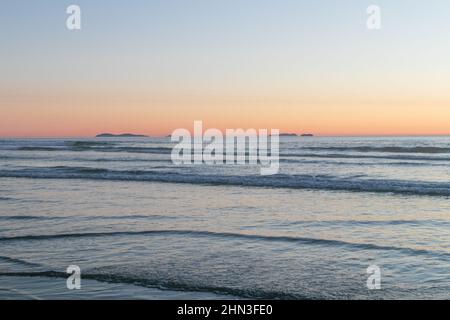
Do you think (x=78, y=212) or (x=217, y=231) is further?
(x=78, y=212)

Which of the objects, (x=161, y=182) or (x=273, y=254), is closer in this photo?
(x=273, y=254)

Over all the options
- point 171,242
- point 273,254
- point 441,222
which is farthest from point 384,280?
point 441,222

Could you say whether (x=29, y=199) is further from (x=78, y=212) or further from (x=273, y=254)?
(x=273, y=254)

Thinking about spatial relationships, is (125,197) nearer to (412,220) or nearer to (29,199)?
(29,199)

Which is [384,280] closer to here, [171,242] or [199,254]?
[199,254]

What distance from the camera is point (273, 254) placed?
348 inches

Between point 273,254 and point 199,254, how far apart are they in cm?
128

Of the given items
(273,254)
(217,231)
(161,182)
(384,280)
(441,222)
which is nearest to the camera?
(384,280)
